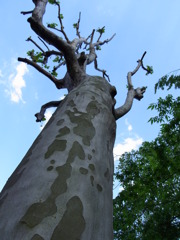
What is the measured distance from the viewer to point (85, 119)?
175 cm

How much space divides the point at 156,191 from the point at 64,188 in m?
5.69

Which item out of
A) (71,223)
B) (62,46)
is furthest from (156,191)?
(71,223)

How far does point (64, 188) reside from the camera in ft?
3.55

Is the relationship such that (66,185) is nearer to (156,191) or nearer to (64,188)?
(64,188)

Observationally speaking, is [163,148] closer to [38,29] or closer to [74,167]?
[38,29]

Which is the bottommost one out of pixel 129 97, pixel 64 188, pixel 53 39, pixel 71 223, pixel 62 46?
pixel 71 223

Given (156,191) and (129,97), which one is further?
(156,191)

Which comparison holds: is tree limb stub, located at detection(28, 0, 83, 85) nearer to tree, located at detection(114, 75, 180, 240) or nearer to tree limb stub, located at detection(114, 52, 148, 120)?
tree limb stub, located at detection(114, 52, 148, 120)

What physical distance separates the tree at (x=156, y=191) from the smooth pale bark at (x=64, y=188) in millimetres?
4400

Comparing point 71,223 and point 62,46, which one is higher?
point 62,46

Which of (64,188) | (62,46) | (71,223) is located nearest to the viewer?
(71,223)

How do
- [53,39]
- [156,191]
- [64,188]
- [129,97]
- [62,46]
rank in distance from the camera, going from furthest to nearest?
[156,191]
[129,97]
[62,46]
[53,39]
[64,188]

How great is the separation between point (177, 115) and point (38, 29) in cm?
463

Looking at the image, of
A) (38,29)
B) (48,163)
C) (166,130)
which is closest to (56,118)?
(48,163)
